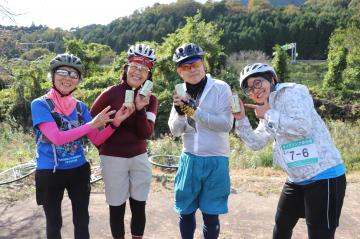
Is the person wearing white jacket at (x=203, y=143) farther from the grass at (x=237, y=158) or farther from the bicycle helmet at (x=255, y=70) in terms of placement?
the grass at (x=237, y=158)

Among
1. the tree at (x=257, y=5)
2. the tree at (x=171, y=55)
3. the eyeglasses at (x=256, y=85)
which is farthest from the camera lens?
the tree at (x=257, y=5)

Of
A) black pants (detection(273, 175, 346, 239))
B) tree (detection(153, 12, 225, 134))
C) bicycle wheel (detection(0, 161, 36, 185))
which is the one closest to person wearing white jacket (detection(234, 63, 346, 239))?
black pants (detection(273, 175, 346, 239))

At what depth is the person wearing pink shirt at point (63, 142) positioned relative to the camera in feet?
10.1

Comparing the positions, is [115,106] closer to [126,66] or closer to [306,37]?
[126,66]

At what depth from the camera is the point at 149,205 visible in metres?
5.11

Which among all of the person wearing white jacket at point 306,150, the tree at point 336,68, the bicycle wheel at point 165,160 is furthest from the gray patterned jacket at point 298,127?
the tree at point 336,68

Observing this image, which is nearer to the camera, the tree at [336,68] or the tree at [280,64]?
the tree at [280,64]

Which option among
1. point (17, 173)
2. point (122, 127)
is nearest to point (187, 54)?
point (122, 127)

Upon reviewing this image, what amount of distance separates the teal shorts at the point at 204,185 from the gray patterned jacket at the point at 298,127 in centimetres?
64

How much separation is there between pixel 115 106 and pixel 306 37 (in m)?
Result: 69.6

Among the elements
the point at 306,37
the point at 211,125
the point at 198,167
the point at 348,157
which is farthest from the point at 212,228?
the point at 306,37

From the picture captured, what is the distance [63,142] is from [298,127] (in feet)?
5.96

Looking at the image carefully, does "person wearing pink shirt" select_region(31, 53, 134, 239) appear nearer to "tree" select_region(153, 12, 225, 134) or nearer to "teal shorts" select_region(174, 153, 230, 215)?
"teal shorts" select_region(174, 153, 230, 215)

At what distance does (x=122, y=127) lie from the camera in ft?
11.5
